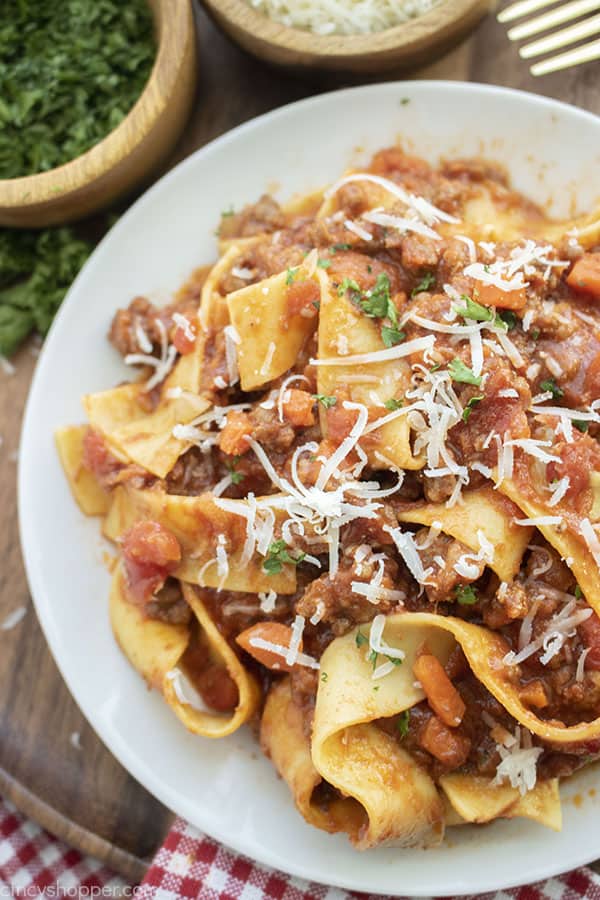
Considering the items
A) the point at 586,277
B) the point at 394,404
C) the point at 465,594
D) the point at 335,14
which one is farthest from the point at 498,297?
the point at 335,14

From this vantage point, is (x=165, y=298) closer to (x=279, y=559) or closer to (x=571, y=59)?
(x=279, y=559)

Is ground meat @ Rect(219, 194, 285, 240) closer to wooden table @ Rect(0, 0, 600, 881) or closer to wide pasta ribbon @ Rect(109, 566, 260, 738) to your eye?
wooden table @ Rect(0, 0, 600, 881)

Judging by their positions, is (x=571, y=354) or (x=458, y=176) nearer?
(x=571, y=354)

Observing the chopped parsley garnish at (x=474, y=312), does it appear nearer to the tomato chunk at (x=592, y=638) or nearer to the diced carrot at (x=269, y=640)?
the tomato chunk at (x=592, y=638)

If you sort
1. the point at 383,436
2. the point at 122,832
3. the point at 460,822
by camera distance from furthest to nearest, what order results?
the point at 122,832 < the point at 460,822 < the point at 383,436

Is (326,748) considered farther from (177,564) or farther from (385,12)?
(385,12)

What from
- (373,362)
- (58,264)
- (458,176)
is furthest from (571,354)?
(58,264)

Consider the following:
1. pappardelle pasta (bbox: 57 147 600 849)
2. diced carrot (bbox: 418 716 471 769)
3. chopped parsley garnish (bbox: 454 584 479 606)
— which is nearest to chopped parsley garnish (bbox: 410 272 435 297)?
pappardelle pasta (bbox: 57 147 600 849)

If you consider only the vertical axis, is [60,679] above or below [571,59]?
below
